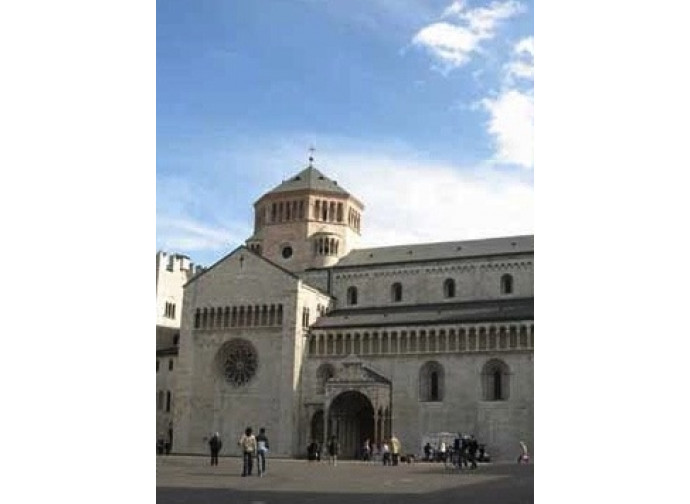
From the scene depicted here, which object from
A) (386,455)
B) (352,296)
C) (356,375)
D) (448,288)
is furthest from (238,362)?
(386,455)

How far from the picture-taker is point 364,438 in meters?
26.1

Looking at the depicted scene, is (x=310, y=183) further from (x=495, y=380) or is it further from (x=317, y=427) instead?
(x=495, y=380)

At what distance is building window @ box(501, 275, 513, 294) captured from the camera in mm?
27344

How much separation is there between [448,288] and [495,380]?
5.01m

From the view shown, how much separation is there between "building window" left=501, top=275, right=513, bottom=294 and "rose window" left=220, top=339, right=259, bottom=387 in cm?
823

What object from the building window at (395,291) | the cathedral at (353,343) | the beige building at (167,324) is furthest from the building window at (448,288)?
the beige building at (167,324)

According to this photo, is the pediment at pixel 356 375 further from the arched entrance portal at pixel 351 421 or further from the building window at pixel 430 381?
the building window at pixel 430 381

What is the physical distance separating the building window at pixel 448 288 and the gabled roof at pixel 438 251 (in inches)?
31.6
